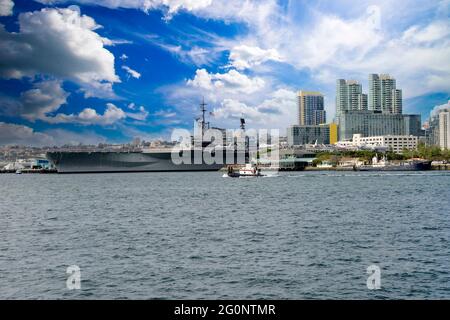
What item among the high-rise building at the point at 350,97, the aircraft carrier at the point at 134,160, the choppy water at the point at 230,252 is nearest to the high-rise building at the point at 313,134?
the high-rise building at the point at 350,97

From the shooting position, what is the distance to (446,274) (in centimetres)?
985

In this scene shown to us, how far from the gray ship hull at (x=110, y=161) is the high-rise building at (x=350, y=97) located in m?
97.2

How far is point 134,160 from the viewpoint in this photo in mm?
79438

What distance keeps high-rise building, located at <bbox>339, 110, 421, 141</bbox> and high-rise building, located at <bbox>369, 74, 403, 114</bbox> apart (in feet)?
14.7

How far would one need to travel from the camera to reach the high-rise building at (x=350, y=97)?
16525cm

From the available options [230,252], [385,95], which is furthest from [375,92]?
[230,252]

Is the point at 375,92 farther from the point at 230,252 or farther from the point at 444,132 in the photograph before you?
the point at 230,252

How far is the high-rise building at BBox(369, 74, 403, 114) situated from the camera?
14650cm

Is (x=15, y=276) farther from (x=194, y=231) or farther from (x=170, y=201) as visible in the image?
(x=170, y=201)

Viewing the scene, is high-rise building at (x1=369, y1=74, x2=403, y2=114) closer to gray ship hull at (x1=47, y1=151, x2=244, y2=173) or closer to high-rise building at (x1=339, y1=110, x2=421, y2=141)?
high-rise building at (x1=339, y1=110, x2=421, y2=141)

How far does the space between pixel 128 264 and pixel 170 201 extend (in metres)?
Answer: 15.8

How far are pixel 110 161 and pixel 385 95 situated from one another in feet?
315

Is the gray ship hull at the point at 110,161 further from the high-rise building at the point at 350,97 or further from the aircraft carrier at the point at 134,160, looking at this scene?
the high-rise building at the point at 350,97
